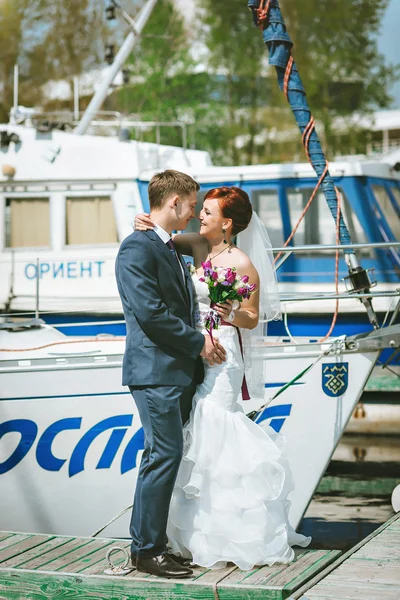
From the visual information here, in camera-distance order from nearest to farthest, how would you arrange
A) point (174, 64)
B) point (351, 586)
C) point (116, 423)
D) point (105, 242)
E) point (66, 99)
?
point (351, 586)
point (116, 423)
point (105, 242)
point (174, 64)
point (66, 99)

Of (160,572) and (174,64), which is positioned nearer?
(160,572)

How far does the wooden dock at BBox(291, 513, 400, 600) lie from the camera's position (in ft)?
12.7

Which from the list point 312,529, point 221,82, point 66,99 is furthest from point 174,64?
point 312,529

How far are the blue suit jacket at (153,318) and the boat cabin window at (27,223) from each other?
6.47 meters

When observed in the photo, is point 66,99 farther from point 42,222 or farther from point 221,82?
point 42,222

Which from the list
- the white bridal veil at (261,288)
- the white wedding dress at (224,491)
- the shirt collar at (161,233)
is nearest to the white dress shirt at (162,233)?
the shirt collar at (161,233)

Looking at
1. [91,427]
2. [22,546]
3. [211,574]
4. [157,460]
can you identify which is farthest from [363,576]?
[91,427]

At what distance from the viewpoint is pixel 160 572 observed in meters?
4.04

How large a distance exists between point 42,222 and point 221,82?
17619mm

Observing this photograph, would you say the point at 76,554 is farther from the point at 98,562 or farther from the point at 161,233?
the point at 161,233

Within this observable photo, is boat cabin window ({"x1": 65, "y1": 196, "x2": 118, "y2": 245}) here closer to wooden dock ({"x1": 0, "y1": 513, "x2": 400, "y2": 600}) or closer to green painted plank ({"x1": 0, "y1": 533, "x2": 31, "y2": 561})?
green painted plank ({"x1": 0, "y1": 533, "x2": 31, "y2": 561})

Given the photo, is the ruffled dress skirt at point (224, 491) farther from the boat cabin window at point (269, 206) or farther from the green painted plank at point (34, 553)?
the boat cabin window at point (269, 206)

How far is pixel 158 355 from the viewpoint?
4.01 m

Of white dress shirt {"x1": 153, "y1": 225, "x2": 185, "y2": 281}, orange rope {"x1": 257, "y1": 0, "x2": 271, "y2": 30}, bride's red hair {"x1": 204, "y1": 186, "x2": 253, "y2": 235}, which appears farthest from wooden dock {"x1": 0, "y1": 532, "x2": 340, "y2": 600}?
orange rope {"x1": 257, "y1": 0, "x2": 271, "y2": 30}
